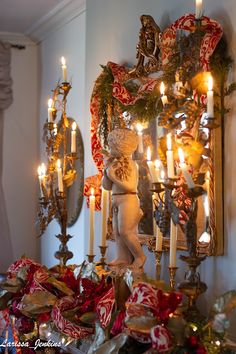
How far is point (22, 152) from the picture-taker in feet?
13.8

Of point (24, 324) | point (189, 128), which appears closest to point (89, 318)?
point (24, 324)

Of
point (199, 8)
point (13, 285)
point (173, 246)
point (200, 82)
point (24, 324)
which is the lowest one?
point (24, 324)

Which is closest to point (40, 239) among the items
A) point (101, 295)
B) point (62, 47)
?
point (62, 47)

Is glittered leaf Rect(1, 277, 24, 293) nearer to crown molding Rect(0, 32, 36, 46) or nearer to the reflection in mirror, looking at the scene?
the reflection in mirror

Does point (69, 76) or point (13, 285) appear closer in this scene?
point (13, 285)

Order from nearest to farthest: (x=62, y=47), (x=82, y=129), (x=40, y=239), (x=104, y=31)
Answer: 1. (x=104, y=31)
2. (x=82, y=129)
3. (x=62, y=47)
4. (x=40, y=239)

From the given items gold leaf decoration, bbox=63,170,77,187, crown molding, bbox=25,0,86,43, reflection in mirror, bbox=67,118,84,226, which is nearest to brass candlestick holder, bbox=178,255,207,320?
gold leaf decoration, bbox=63,170,77,187

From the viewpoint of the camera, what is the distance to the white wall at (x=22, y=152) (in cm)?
414

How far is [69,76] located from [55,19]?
407mm

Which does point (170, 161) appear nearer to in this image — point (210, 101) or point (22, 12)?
point (210, 101)

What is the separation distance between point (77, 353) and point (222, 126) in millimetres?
782

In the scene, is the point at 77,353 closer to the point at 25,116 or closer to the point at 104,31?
the point at 104,31

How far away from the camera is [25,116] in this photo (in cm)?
420

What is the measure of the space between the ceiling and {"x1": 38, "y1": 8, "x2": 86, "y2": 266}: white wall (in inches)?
5.7
